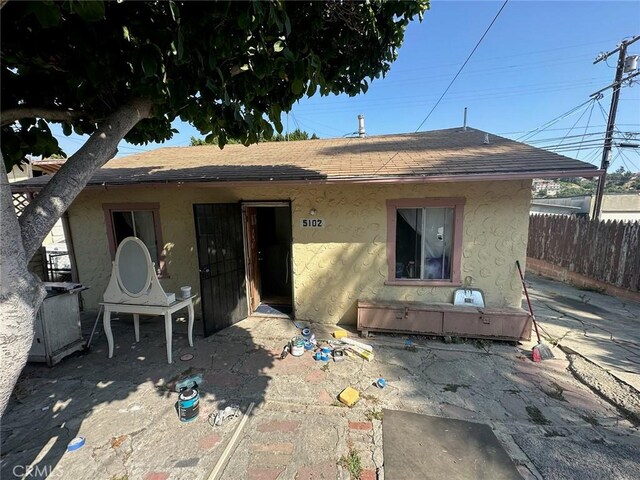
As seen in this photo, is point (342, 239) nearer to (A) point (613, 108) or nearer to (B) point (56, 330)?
(B) point (56, 330)

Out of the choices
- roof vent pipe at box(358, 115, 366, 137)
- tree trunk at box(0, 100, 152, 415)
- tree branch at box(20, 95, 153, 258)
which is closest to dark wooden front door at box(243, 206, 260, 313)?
tree branch at box(20, 95, 153, 258)

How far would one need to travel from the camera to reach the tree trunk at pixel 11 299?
53.6 inches

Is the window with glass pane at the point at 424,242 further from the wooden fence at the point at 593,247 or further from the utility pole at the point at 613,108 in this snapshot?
the utility pole at the point at 613,108

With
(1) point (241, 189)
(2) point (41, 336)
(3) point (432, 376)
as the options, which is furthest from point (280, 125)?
(2) point (41, 336)

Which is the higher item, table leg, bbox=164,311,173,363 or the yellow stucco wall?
the yellow stucco wall

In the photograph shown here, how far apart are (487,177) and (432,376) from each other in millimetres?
3052

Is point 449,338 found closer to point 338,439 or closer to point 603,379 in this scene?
point 603,379

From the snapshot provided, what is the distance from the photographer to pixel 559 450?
2.71 m

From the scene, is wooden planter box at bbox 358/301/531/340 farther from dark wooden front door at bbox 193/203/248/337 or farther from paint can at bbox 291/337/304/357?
dark wooden front door at bbox 193/203/248/337

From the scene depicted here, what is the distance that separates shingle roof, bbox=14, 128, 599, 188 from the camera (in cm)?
435

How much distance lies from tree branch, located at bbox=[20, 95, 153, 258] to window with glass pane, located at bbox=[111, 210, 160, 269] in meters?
4.08

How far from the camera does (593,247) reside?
319 inches

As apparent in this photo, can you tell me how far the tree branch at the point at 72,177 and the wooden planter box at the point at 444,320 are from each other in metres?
4.19

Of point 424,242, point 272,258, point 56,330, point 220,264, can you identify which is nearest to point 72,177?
point 220,264
